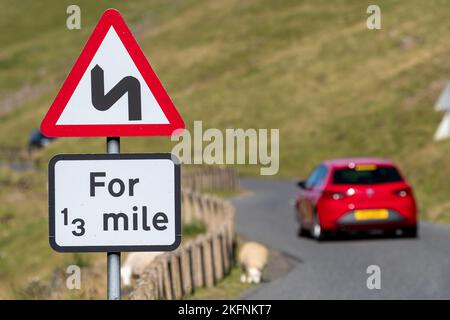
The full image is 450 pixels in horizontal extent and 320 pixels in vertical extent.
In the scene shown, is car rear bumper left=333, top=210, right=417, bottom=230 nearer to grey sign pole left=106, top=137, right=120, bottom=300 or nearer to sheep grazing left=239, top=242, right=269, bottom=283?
sheep grazing left=239, top=242, right=269, bottom=283

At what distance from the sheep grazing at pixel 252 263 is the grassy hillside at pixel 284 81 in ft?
31.5

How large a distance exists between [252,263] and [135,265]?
1576 millimetres

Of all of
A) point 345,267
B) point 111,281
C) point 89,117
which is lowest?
point 345,267

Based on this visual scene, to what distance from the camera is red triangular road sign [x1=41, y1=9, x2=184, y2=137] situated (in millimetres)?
6914

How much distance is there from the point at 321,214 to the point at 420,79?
1978 inches

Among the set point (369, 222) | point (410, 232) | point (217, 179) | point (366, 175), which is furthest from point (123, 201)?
point (217, 179)

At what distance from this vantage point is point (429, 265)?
16641 mm

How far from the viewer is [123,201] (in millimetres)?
6902

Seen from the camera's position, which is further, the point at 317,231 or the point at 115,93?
the point at 317,231

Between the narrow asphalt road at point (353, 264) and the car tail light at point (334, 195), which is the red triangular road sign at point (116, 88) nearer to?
the narrow asphalt road at point (353, 264)

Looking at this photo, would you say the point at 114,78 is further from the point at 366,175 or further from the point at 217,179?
the point at 217,179

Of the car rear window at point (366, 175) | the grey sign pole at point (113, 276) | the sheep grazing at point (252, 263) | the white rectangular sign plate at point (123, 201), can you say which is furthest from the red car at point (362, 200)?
the grey sign pole at point (113, 276)

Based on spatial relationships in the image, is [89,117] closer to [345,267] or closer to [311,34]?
[345,267]
